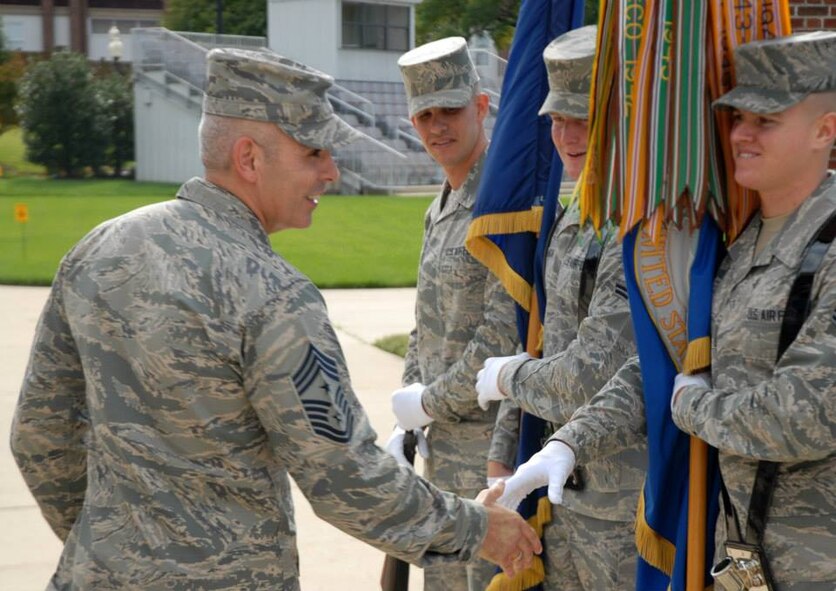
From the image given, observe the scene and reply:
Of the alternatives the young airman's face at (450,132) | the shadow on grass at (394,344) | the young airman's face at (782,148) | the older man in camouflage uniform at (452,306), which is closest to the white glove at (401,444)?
the older man in camouflage uniform at (452,306)

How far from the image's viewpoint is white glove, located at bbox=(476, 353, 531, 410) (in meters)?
3.56

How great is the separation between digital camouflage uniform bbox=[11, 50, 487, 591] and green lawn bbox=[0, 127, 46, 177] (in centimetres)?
3478

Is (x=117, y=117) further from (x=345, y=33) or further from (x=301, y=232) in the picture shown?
(x=301, y=232)

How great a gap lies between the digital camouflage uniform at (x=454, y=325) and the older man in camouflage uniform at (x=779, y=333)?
1.08 m

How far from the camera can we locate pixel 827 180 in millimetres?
2768

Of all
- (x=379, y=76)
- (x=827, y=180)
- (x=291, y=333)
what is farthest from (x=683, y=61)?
(x=379, y=76)

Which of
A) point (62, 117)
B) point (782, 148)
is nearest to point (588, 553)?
point (782, 148)

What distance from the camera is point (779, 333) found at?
2.66 metres

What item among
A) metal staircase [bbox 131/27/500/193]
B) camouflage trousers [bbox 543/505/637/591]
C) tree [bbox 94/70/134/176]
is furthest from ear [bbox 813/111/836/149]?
tree [bbox 94/70/134/176]

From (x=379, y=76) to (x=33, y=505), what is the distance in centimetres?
3370

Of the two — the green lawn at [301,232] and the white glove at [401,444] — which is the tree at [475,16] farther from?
the white glove at [401,444]

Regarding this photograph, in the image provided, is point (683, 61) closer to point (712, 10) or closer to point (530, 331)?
point (712, 10)

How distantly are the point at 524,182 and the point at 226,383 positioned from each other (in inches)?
64.1

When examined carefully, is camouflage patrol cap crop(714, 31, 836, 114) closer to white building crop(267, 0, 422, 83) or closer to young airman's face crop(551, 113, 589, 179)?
young airman's face crop(551, 113, 589, 179)
